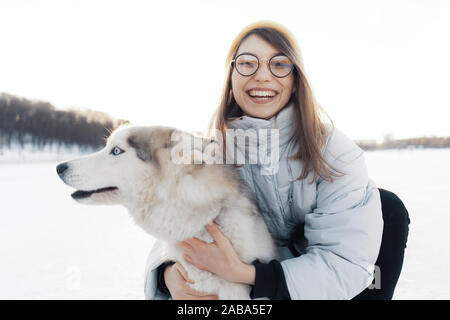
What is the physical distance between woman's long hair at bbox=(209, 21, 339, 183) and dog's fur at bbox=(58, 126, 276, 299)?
408 mm

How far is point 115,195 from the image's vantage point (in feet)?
5.74

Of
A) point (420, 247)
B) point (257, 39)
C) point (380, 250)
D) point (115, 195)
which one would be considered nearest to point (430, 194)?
point (420, 247)

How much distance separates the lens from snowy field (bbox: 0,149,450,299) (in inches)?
135

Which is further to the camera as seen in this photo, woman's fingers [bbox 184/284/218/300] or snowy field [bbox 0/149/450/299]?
snowy field [bbox 0/149/450/299]

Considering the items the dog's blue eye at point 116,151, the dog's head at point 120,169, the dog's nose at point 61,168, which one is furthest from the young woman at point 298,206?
the dog's nose at point 61,168

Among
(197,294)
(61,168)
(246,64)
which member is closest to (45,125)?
(61,168)

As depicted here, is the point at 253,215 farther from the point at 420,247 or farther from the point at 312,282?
the point at 420,247

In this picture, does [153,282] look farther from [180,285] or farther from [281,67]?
[281,67]

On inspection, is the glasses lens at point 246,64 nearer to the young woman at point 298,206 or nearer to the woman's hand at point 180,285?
the young woman at point 298,206

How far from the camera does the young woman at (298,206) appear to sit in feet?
5.27

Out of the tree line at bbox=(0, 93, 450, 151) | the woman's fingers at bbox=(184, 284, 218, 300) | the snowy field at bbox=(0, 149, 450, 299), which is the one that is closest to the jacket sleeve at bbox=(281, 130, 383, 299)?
the woman's fingers at bbox=(184, 284, 218, 300)

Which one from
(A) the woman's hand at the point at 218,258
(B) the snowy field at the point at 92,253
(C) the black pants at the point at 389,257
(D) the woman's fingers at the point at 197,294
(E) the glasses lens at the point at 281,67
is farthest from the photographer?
(B) the snowy field at the point at 92,253

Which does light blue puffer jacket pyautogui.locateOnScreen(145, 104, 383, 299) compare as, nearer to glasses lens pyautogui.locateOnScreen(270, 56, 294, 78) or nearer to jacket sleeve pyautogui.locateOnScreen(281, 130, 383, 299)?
jacket sleeve pyautogui.locateOnScreen(281, 130, 383, 299)

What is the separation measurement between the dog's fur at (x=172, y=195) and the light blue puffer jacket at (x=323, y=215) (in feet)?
0.67
